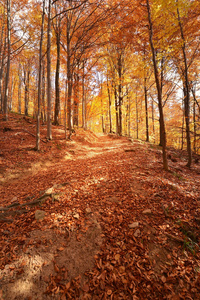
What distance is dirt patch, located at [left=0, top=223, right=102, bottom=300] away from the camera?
6.41ft

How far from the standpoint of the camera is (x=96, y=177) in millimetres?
5195

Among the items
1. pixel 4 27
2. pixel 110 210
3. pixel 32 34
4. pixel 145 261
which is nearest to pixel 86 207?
pixel 110 210

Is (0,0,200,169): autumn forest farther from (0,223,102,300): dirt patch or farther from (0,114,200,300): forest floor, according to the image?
(0,223,102,300): dirt patch

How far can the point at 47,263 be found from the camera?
2.30 metres

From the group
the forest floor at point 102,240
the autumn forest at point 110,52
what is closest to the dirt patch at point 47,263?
the forest floor at point 102,240

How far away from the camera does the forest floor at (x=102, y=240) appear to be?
2047 millimetres

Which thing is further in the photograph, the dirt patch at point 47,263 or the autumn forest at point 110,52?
the autumn forest at point 110,52

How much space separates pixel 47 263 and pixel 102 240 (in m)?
1.13

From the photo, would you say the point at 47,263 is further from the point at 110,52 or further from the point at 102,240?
the point at 110,52

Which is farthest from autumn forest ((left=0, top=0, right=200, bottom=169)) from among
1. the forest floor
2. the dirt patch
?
the dirt patch

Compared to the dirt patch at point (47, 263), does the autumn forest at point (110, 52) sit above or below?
above

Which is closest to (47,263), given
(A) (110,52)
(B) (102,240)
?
(B) (102,240)

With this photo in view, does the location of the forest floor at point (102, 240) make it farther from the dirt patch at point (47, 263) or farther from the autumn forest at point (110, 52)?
the autumn forest at point (110, 52)

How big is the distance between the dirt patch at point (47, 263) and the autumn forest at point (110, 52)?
5105 mm
